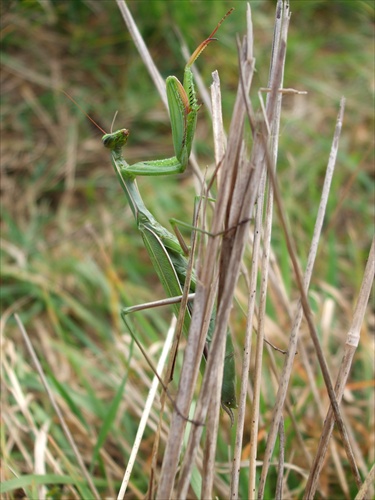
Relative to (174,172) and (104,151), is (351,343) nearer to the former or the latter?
(174,172)

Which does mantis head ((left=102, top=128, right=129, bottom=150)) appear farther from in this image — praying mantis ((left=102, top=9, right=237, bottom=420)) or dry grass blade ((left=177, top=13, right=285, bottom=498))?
dry grass blade ((left=177, top=13, right=285, bottom=498))

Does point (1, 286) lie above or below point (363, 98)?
below

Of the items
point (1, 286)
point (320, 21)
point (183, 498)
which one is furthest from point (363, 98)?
point (183, 498)

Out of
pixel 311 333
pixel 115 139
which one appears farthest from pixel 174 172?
pixel 311 333

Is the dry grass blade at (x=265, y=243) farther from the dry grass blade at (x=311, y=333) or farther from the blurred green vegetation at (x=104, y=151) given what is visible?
the blurred green vegetation at (x=104, y=151)

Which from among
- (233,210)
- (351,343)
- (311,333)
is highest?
(233,210)

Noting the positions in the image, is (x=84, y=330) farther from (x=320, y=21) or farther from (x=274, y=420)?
(x=320, y=21)
